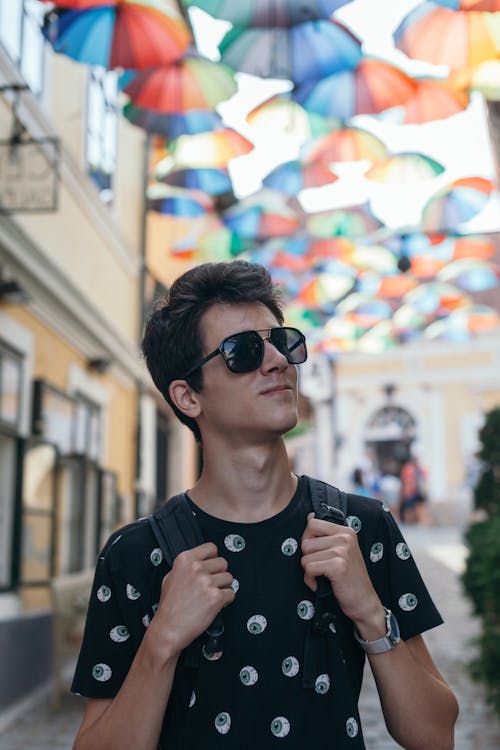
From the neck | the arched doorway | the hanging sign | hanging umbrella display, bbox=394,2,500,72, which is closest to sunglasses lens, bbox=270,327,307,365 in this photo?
the neck


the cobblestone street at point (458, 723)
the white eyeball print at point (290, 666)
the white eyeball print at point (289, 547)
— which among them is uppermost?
the white eyeball print at point (289, 547)

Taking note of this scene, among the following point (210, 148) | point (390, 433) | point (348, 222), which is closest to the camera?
point (210, 148)

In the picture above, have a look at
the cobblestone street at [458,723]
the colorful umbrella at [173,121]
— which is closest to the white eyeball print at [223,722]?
the cobblestone street at [458,723]

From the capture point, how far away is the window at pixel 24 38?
24.6 feet

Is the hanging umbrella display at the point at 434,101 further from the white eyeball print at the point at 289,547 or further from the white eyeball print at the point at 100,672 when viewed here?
the white eyeball print at the point at 100,672

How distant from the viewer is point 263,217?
412 inches

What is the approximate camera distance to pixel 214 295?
1.95m

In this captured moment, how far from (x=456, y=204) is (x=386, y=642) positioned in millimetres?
8742

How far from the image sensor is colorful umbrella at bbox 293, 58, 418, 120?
7.03m

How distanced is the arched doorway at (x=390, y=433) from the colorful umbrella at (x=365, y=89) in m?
26.7

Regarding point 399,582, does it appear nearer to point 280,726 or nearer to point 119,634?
point 280,726

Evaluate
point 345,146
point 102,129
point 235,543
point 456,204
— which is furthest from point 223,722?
point 102,129

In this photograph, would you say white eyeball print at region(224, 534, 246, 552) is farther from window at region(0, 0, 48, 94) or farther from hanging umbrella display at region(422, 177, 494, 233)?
hanging umbrella display at region(422, 177, 494, 233)

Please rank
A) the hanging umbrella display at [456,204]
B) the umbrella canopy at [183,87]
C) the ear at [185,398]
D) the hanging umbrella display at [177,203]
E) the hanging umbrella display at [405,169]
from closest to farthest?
the ear at [185,398] → the umbrella canopy at [183,87] → the hanging umbrella display at [405,169] → the hanging umbrella display at [456,204] → the hanging umbrella display at [177,203]
